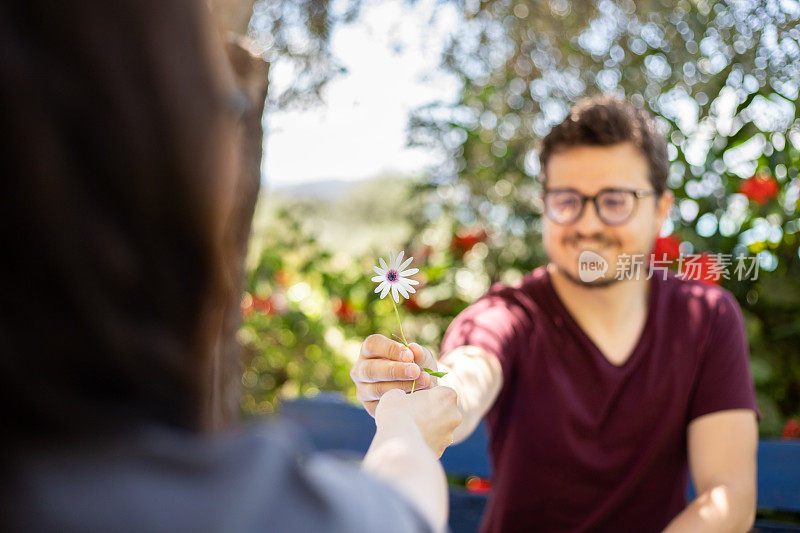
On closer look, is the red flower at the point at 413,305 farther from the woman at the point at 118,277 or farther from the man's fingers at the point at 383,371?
the woman at the point at 118,277

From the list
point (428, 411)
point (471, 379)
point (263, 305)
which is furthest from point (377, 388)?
point (263, 305)

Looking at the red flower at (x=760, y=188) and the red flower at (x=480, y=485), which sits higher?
the red flower at (x=760, y=188)

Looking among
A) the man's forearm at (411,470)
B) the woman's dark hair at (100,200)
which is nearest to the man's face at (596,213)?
the man's forearm at (411,470)

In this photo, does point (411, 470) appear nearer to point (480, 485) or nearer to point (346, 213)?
point (480, 485)

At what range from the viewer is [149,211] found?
1.52 feet

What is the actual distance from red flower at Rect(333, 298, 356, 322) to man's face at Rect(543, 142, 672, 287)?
4.72ft

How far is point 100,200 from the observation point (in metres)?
0.45

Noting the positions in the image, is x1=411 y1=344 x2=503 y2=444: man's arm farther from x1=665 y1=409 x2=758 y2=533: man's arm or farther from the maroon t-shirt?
x1=665 y1=409 x2=758 y2=533: man's arm

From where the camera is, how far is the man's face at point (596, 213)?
5.02ft

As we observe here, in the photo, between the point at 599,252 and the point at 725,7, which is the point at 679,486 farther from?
the point at 725,7

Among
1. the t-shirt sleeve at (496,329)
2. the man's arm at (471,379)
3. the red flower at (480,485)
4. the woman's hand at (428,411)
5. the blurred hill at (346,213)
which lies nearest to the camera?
the woman's hand at (428,411)

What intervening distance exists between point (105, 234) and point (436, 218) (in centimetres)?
250

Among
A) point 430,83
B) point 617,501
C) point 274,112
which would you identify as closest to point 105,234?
point 617,501

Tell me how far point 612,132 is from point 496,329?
484 millimetres
